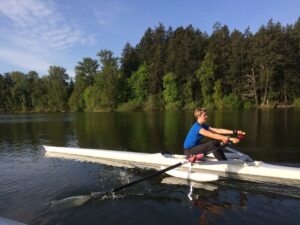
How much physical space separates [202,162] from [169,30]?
87331mm

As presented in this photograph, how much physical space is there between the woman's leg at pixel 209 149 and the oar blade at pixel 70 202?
388 centimetres

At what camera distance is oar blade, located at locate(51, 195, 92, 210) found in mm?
8686

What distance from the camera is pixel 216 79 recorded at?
235 feet

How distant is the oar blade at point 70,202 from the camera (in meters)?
8.69

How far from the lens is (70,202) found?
8.84m

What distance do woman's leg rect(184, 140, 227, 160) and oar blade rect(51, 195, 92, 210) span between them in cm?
388

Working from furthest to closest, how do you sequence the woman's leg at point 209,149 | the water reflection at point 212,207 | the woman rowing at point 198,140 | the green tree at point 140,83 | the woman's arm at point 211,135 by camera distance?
the green tree at point 140,83
the woman's leg at point 209,149
the woman rowing at point 198,140
the woman's arm at point 211,135
the water reflection at point 212,207

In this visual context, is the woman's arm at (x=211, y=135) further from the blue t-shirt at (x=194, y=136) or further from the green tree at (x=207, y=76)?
the green tree at (x=207, y=76)

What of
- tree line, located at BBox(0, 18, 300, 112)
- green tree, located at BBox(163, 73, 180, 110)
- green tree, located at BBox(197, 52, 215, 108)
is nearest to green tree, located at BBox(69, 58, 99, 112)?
tree line, located at BBox(0, 18, 300, 112)

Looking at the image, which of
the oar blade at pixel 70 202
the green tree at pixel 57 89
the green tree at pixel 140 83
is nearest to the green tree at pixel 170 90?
the green tree at pixel 140 83

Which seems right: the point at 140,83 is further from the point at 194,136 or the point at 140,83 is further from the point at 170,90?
the point at 194,136

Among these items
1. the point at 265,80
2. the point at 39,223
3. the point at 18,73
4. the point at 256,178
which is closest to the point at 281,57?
the point at 265,80

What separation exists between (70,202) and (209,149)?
4.73 metres

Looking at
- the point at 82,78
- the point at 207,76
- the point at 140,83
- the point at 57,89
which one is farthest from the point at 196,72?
the point at 57,89
